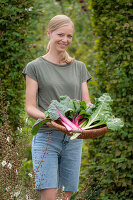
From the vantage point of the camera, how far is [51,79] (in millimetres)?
2598

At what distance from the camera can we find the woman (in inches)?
98.4

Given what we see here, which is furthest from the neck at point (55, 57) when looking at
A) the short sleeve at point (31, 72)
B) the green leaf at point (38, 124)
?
the green leaf at point (38, 124)

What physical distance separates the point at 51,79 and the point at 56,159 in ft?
2.20

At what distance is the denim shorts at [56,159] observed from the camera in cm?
249

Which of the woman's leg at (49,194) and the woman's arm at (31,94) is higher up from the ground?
the woman's arm at (31,94)

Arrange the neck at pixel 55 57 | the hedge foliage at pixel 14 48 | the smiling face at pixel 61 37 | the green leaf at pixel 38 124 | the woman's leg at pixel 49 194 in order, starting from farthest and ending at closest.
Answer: the hedge foliage at pixel 14 48, the neck at pixel 55 57, the smiling face at pixel 61 37, the woman's leg at pixel 49 194, the green leaf at pixel 38 124

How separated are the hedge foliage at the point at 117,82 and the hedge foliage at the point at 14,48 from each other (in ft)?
3.14

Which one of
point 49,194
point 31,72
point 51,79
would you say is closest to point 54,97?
point 51,79

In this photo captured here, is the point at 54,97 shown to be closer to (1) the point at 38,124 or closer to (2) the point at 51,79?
(2) the point at 51,79

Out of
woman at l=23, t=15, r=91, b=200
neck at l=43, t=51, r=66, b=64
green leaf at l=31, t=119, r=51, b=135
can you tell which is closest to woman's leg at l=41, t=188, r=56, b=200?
woman at l=23, t=15, r=91, b=200

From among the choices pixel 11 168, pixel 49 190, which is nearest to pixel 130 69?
pixel 49 190

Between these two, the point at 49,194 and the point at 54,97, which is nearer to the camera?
the point at 49,194

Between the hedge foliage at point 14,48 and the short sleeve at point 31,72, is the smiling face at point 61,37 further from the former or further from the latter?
the hedge foliage at point 14,48

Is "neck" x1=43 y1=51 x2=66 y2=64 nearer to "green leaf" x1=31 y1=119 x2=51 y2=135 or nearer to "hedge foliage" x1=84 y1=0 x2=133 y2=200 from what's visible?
"green leaf" x1=31 y1=119 x2=51 y2=135
